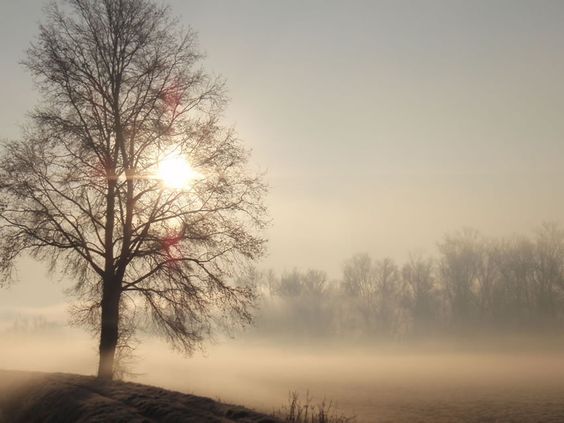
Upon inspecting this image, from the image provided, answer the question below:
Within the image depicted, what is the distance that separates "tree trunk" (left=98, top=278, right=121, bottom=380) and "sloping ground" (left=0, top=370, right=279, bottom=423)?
1626 millimetres

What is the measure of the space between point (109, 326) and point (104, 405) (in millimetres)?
6688

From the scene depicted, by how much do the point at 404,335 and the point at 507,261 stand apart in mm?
26420

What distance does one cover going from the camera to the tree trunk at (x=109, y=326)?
1590cm

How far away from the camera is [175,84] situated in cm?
1755

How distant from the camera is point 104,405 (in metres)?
9.80

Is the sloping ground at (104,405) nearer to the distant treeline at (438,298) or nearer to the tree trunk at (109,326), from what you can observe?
the tree trunk at (109,326)

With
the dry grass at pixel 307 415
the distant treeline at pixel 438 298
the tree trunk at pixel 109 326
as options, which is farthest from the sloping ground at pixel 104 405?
the distant treeline at pixel 438 298

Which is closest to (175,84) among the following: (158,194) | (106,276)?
(158,194)

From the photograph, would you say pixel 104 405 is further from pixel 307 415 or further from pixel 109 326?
pixel 109 326

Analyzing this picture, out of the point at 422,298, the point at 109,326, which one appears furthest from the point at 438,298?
the point at 109,326

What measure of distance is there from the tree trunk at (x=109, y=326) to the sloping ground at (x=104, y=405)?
5.33ft

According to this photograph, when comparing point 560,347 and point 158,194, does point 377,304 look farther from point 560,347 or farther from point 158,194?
point 158,194

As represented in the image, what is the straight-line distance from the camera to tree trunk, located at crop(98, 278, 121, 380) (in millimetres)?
15898

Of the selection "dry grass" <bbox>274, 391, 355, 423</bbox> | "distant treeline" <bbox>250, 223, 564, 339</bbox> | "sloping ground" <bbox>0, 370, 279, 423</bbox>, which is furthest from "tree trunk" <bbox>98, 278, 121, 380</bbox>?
"distant treeline" <bbox>250, 223, 564, 339</bbox>
